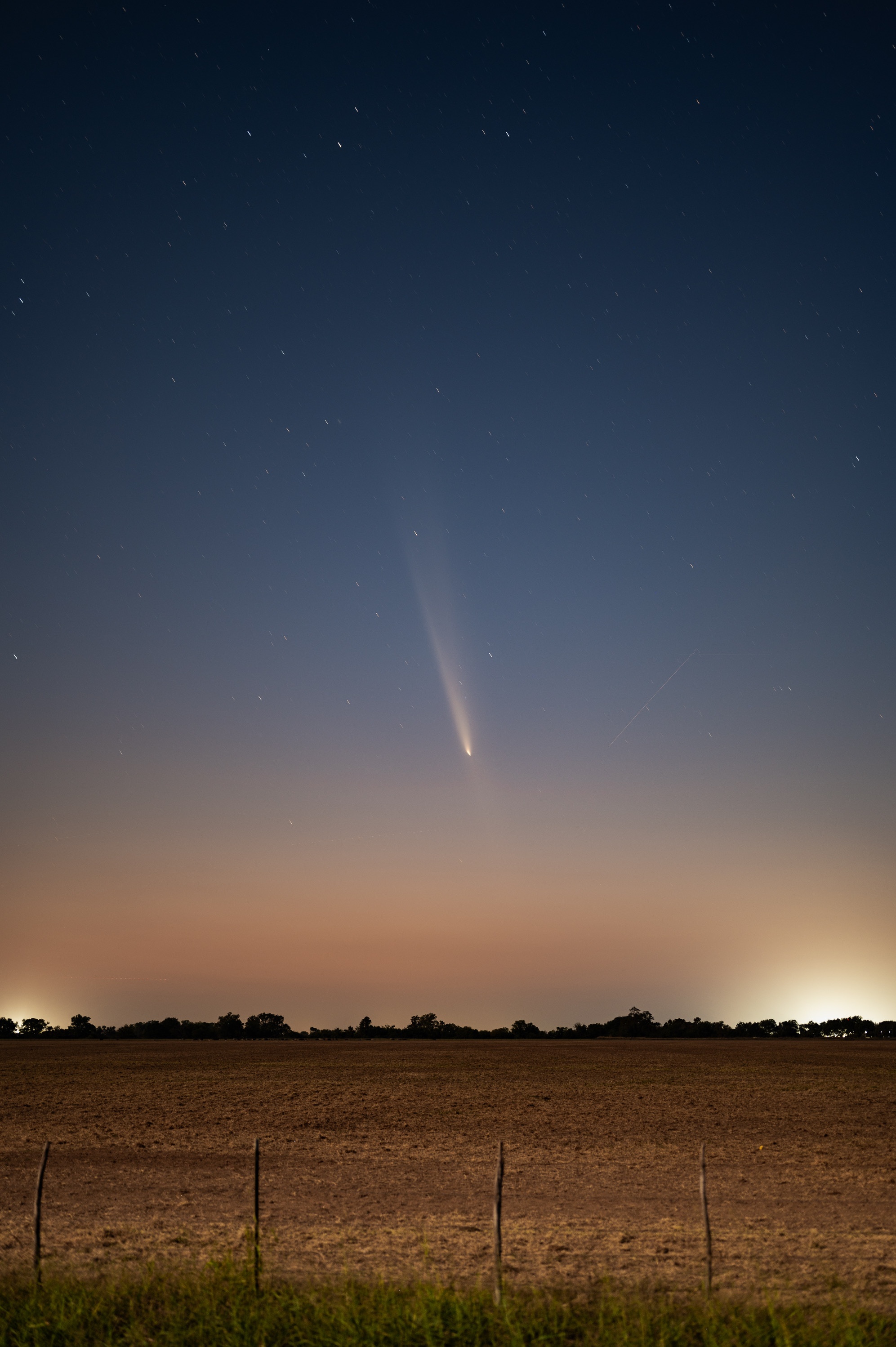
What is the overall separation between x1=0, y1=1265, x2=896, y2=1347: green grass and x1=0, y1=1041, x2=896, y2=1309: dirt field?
1.99 meters

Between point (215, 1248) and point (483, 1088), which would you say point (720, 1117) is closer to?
point (483, 1088)

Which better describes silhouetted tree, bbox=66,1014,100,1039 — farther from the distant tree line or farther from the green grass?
the green grass

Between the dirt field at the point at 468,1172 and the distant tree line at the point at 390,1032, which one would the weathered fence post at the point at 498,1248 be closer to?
the dirt field at the point at 468,1172

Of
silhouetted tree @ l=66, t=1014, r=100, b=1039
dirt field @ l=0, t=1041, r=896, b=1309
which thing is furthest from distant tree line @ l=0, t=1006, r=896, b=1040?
dirt field @ l=0, t=1041, r=896, b=1309

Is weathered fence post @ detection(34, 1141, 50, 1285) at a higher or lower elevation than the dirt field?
higher

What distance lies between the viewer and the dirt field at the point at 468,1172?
63.7ft

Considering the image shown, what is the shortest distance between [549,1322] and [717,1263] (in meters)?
5.50

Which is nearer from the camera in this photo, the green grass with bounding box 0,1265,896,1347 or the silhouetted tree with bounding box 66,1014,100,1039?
the green grass with bounding box 0,1265,896,1347

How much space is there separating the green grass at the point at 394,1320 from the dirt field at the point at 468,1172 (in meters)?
1.99

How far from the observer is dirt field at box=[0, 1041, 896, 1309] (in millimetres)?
19406

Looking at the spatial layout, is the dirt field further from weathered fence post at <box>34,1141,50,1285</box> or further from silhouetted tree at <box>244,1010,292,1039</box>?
silhouetted tree at <box>244,1010,292,1039</box>

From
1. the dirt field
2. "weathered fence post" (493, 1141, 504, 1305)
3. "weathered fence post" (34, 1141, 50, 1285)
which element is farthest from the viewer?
the dirt field

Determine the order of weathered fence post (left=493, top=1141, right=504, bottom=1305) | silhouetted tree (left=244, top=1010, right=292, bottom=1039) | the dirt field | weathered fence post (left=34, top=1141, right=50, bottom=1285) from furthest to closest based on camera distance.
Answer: silhouetted tree (left=244, top=1010, right=292, bottom=1039) < the dirt field < weathered fence post (left=34, top=1141, right=50, bottom=1285) < weathered fence post (left=493, top=1141, right=504, bottom=1305)

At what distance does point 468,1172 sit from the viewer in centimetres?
3109
